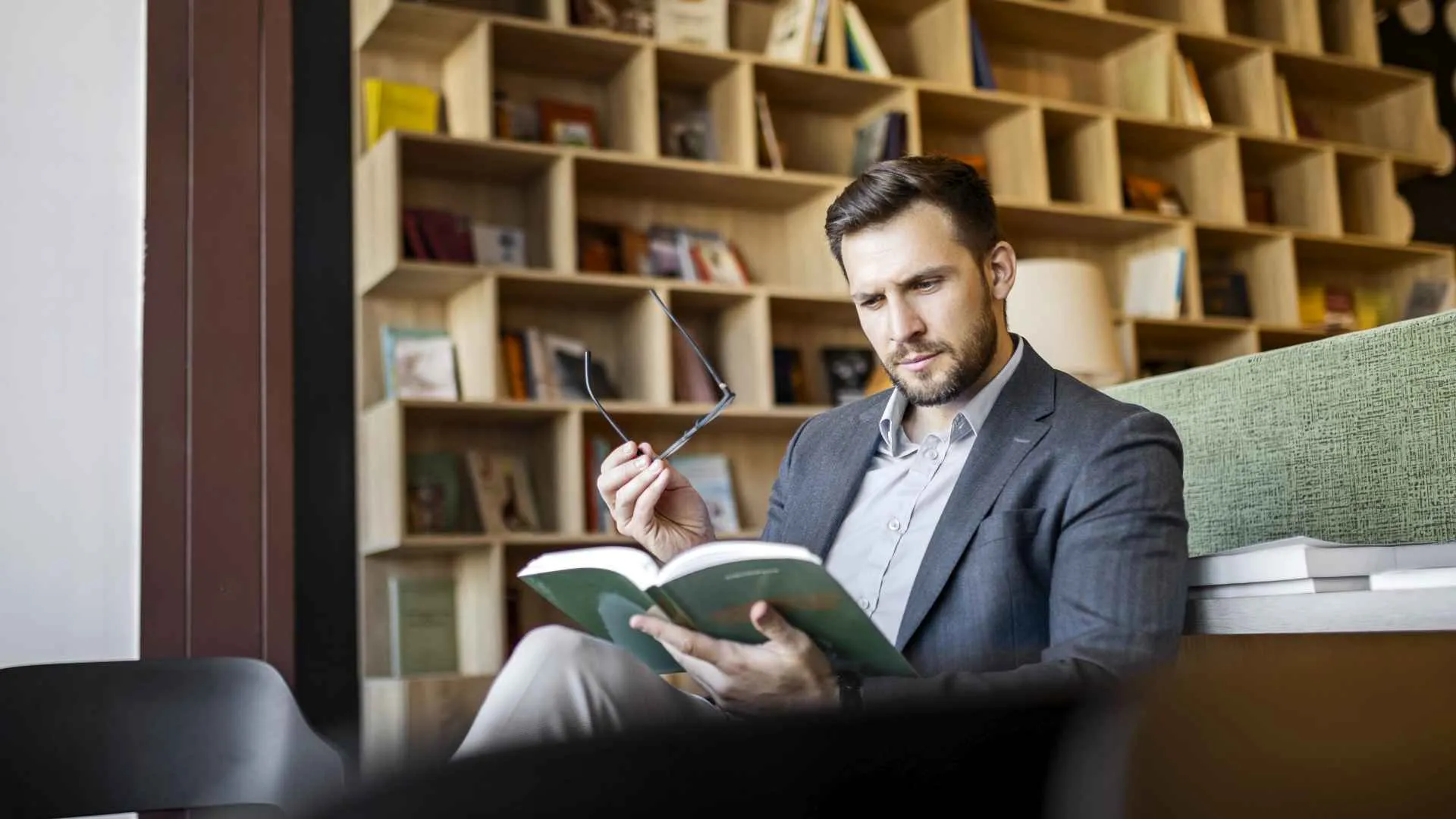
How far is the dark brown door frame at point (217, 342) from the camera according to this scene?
96.7 inches

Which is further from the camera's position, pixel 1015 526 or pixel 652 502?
pixel 652 502

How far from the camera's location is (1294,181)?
5.29m

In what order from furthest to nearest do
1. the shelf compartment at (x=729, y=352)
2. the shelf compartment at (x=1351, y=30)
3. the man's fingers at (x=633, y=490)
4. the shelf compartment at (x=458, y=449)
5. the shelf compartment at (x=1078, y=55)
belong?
1. the shelf compartment at (x=1351, y=30)
2. the shelf compartment at (x=1078, y=55)
3. the shelf compartment at (x=729, y=352)
4. the shelf compartment at (x=458, y=449)
5. the man's fingers at (x=633, y=490)

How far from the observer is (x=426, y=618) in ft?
12.1

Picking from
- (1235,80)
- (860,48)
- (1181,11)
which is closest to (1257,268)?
(1235,80)

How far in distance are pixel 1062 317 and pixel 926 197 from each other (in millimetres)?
2116

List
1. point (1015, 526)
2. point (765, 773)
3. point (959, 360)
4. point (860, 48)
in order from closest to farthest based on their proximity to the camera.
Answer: point (765, 773) → point (1015, 526) → point (959, 360) → point (860, 48)

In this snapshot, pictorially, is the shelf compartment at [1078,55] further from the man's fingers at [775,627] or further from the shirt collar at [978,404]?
the man's fingers at [775,627]

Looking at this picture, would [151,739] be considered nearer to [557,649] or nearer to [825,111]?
[557,649]

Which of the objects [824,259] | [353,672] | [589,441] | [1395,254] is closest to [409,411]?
[589,441]

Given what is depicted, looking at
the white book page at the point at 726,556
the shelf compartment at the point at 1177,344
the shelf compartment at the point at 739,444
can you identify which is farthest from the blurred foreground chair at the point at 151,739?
the shelf compartment at the point at 1177,344

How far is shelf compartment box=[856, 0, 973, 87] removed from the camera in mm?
4449

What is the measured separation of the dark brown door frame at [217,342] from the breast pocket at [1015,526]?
1.60 meters

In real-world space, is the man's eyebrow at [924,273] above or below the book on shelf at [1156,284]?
below
